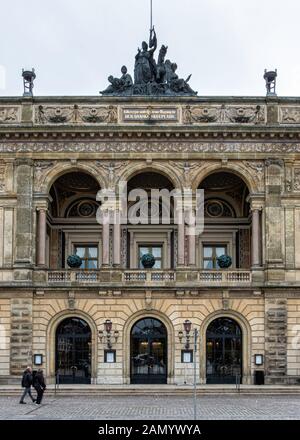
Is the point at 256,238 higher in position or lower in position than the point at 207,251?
higher

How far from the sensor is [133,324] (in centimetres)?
4350

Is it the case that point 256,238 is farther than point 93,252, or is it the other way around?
point 93,252

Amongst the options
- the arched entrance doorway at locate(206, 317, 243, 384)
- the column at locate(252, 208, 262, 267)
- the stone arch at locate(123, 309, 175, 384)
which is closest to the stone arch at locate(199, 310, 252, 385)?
the arched entrance doorway at locate(206, 317, 243, 384)

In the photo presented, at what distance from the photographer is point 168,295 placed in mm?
43375

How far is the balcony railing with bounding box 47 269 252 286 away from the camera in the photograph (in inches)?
1714

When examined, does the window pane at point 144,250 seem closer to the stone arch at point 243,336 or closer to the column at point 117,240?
the column at point 117,240

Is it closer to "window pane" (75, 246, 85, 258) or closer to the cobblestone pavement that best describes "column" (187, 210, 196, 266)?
"window pane" (75, 246, 85, 258)

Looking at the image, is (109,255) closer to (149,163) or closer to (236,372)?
(149,163)

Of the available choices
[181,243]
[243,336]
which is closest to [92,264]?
[181,243]

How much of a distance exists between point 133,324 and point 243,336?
19.0 feet

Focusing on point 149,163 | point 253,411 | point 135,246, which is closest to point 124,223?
point 135,246

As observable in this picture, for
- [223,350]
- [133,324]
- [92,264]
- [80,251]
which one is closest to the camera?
[133,324]

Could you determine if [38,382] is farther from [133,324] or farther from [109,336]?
[133,324]

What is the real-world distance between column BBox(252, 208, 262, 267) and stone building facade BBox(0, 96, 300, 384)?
0.06 meters
